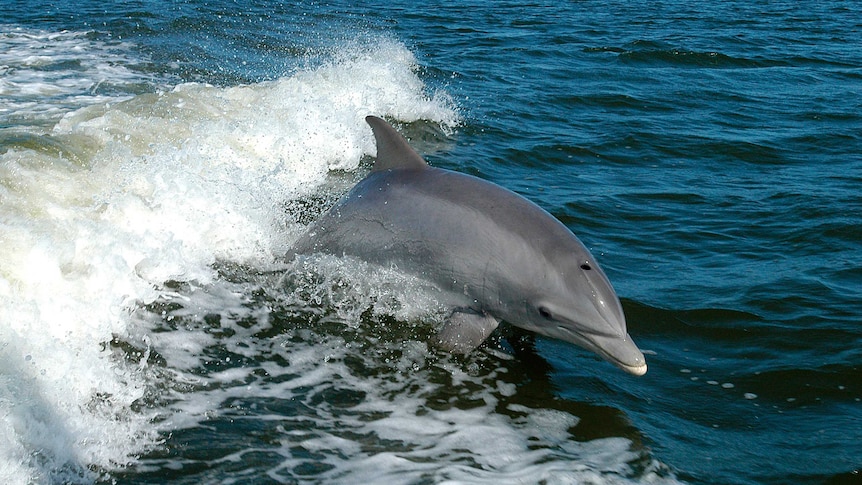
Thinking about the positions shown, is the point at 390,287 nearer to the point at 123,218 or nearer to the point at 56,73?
the point at 123,218

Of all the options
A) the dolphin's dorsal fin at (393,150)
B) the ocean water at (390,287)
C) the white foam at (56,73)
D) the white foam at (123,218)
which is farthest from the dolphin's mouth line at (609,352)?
the white foam at (56,73)

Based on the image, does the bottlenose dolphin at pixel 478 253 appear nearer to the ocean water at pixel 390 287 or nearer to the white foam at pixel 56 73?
the ocean water at pixel 390 287

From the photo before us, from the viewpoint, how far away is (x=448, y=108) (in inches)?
597

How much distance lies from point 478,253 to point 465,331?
A: 595 mm

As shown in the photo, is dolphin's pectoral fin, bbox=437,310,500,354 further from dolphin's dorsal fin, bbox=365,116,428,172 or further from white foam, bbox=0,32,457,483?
white foam, bbox=0,32,457,483

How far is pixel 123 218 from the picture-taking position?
8.42 m

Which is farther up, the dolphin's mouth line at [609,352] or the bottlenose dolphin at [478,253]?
the bottlenose dolphin at [478,253]

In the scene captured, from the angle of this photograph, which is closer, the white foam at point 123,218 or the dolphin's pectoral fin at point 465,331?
the white foam at point 123,218

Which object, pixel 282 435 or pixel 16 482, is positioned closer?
pixel 16 482

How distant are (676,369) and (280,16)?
19.9 meters

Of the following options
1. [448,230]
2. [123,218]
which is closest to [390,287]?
[448,230]

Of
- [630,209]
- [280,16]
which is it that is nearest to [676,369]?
[630,209]

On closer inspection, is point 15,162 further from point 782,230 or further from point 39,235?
point 782,230

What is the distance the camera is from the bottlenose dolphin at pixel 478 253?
6.39m
